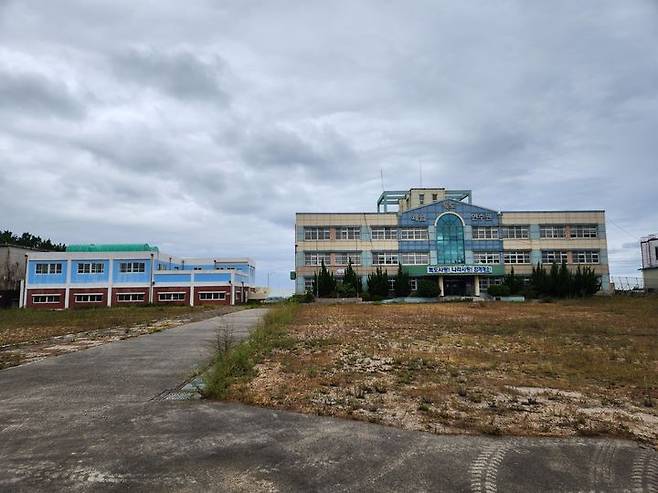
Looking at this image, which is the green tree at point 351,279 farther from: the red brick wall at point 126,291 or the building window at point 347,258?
the red brick wall at point 126,291

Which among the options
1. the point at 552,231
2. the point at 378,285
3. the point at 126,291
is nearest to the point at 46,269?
the point at 126,291

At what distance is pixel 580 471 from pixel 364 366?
20.5ft

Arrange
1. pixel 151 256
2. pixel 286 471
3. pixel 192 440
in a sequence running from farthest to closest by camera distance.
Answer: pixel 151 256
pixel 192 440
pixel 286 471

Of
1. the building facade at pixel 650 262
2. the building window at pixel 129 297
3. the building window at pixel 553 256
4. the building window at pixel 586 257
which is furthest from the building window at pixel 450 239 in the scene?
the building window at pixel 129 297

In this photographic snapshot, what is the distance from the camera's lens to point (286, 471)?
460 centimetres

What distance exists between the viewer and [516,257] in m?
65.3

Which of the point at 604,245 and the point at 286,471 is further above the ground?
the point at 604,245

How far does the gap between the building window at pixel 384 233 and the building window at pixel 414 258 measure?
2825mm

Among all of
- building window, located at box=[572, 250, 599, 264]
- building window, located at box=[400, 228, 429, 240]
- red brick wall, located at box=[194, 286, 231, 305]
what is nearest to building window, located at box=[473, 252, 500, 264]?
building window, located at box=[400, 228, 429, 240]

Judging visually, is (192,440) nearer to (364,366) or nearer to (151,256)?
(364,366)

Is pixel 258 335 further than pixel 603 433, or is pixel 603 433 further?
pixel 258 335

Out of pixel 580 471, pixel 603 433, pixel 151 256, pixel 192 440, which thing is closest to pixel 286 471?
pixel 192 440

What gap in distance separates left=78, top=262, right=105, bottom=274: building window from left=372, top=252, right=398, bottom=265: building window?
3565 centimetres

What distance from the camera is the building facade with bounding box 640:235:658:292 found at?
2731 inches
